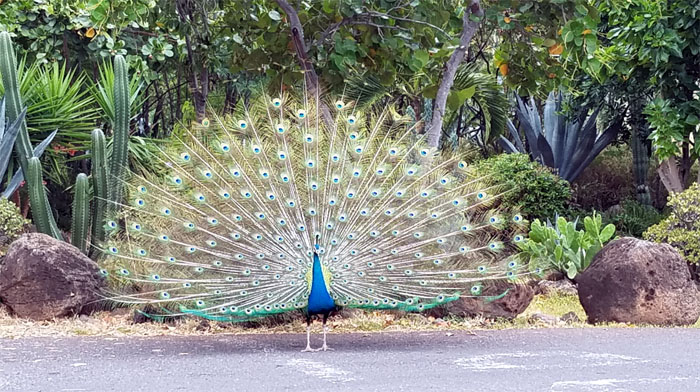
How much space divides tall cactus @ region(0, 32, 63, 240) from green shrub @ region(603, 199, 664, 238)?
901 cm

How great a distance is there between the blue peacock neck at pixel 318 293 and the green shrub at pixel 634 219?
28.6 feet

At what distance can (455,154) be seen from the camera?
28.6 ft

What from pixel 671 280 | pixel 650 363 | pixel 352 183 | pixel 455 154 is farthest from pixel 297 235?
pixel 671 280

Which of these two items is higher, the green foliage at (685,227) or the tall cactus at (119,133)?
the tall cactus at (119,133)

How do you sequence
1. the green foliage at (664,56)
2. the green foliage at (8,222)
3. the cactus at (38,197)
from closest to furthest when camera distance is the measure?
the cactus at (38,197), the green foliage at (8,222), the green foliage at (664,56)

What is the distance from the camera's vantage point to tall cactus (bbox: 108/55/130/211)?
11.3 metres

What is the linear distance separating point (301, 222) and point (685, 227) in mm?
6000

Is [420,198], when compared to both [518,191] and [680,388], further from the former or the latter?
[518,191]

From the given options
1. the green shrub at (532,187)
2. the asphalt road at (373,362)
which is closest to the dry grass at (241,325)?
the asphalt road at (373,362)

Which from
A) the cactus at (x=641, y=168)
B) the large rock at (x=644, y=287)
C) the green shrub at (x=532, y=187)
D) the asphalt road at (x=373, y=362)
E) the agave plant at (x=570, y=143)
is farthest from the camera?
the cactus at (x=641, y=168)

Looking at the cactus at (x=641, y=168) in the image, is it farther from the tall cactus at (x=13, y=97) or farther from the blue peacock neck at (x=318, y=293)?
the blue peacock neck at (x=318, y=293)

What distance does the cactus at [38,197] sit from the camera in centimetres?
1070

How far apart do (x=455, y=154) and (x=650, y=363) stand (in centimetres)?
267

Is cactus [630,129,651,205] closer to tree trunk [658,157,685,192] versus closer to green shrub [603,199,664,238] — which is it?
green shrub [603,199,664,238]
